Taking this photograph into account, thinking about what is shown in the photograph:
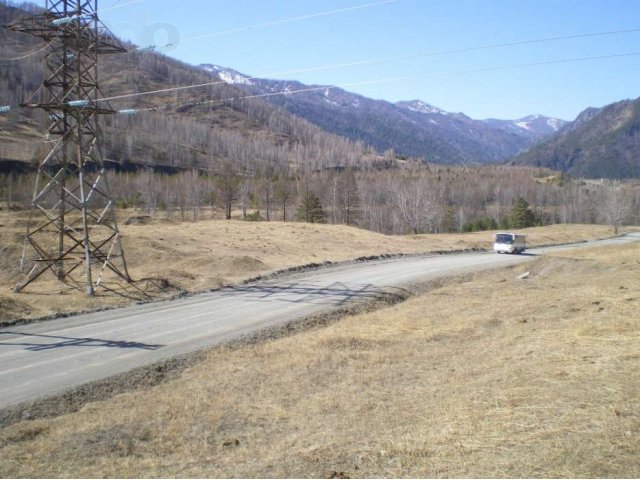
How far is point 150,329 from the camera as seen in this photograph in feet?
56.2

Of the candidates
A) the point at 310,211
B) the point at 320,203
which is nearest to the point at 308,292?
the point at 310,211

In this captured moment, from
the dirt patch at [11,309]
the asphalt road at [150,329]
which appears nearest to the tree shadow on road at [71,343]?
the asphalt road at [150,329]

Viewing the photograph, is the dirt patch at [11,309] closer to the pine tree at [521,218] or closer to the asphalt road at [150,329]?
the asphalt road at [150,329]

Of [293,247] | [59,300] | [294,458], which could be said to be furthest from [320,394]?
[293,247]

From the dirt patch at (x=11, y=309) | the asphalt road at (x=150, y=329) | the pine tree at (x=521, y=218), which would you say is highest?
the pine tree at (x=521, y=218)

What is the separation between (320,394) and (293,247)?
30.3 m

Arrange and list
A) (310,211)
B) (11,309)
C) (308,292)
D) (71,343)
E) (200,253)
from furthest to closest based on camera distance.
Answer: (310,211) → (200,253) → (308,292) → (11,309) → (71,343)

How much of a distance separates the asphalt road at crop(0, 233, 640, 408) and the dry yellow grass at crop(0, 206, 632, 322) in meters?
1.62

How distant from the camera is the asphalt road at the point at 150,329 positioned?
12680 mm

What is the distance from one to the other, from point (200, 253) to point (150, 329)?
15505mm

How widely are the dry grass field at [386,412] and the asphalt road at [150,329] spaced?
1845 mm

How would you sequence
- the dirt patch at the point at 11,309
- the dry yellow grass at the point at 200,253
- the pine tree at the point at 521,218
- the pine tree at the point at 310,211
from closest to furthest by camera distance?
the dirt patch at the point at 11,309, the dry yellow grass at the point at 200,253, the pine tree at the point at 310,211, the pine tree at the point at 521,218

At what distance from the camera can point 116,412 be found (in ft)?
32.6

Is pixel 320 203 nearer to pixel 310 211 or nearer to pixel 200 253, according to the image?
pixel 310 211
